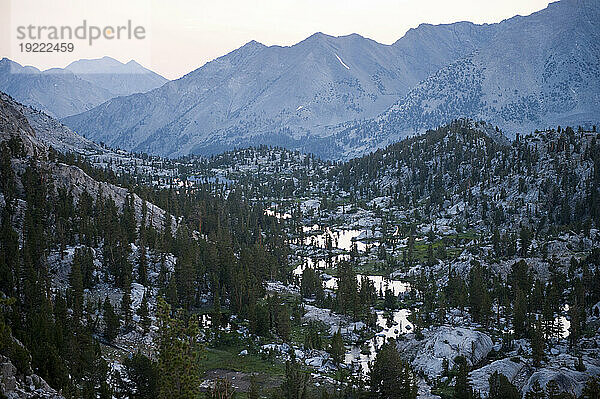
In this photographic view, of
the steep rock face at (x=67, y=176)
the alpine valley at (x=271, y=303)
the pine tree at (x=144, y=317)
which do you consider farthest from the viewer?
the steep rock face at (x=67, y=176)

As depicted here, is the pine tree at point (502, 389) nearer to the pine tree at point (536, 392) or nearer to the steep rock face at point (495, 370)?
the pine tree at point (536, 392)

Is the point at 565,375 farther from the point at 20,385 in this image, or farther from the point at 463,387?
the point at 20,385

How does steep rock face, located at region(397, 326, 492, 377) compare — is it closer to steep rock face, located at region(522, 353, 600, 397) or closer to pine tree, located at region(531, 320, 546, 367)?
pine tree, located at region(531, 320, 546, 367)

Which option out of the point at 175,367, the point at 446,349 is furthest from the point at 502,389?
the point at 175,367

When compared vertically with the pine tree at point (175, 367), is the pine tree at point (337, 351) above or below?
below

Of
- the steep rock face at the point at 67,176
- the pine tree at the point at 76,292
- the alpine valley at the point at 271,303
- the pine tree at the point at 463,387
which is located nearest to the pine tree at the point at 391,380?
the alpine valley at the point at 271,303

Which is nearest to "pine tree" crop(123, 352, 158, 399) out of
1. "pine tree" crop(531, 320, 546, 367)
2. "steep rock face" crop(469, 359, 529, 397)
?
"steep rock face" crop(469, 359, 529, 397)

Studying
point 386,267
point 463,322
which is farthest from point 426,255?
point 463,322

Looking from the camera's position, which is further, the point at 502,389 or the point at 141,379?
the point at 502,389
